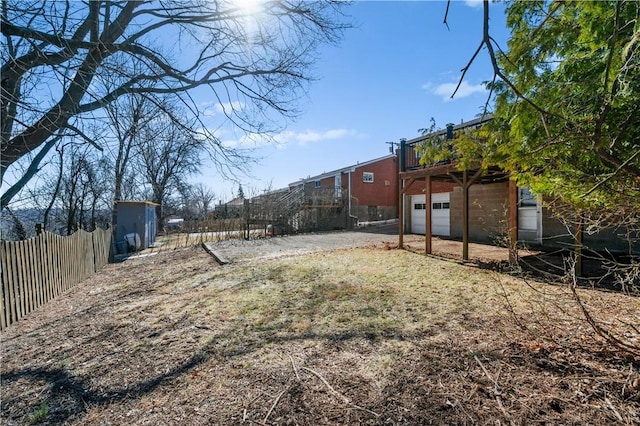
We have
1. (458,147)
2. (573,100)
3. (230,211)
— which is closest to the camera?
(573,100)

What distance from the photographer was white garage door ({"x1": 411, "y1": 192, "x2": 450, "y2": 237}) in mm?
13266

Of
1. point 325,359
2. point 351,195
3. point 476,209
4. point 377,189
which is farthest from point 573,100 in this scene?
point 377,189

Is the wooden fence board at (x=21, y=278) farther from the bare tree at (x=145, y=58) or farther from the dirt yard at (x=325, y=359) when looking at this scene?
the bare tree at (x=145, y=58)

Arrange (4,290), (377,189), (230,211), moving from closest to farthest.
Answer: (4,290) → (230,211) → (377,189)

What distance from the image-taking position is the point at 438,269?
6660mm

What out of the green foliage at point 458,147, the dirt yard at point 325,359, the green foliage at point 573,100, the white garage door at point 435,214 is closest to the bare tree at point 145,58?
the dirt yard at point 325,359

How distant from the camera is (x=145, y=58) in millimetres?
4707

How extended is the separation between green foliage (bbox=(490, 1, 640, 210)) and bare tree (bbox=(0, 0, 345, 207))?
3516 millimetres

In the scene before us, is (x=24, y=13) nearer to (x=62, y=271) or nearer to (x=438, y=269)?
(x=62, y=271)

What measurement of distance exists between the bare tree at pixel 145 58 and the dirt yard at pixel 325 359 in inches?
102

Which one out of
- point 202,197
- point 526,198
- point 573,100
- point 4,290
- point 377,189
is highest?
point 202,197

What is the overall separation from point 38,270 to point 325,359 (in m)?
5.21

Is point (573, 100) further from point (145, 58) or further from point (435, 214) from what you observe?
point (435, 214)

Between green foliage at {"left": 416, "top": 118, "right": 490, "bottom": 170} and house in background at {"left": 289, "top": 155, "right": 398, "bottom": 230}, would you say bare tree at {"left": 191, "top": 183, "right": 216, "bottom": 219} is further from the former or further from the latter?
green foliage at {"left": 416, "top": 118, "right": 490, "bottom": 170}
